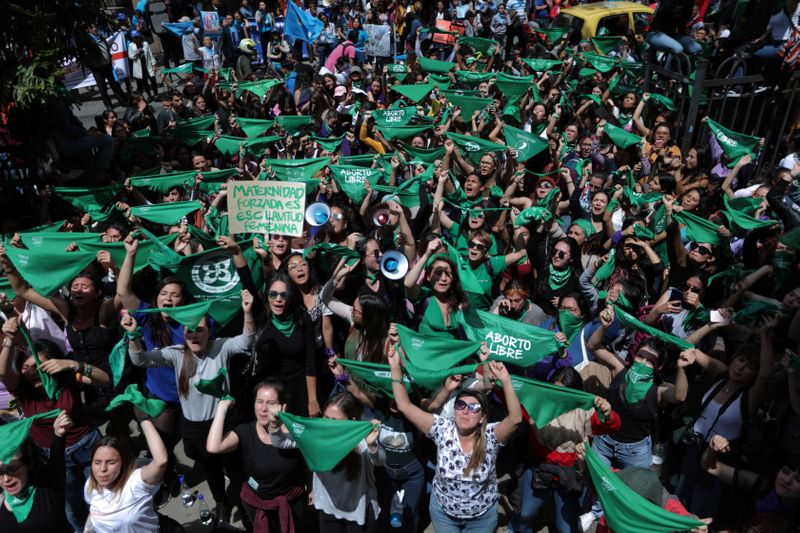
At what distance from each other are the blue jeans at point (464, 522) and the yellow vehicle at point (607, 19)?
15.4 meters

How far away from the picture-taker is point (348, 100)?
11039 millimetres

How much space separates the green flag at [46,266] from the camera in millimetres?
5070

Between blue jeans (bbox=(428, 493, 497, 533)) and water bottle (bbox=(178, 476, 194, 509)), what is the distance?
2.23 metres

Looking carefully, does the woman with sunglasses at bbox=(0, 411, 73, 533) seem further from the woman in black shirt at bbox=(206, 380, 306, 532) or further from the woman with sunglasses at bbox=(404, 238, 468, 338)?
the woman with sunglasses at bbox=(404, 238, 468, 338)

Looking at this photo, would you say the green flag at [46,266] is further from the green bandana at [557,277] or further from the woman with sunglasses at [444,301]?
the green bandana at [557,277]

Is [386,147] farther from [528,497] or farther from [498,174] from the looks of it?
[528,497]

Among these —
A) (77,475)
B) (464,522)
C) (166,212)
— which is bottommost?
(77,475)

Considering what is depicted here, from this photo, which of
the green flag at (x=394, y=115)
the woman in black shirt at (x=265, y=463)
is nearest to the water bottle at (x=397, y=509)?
the woman in black shirt at (x=265, y=463)

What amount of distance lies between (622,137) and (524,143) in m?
1.34

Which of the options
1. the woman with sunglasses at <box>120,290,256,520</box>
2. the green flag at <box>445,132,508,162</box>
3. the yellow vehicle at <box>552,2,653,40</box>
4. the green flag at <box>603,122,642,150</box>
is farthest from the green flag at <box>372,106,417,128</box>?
the yellow vehicle at <box>552,2,653,40</box>

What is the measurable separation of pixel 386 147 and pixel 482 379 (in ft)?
19.1

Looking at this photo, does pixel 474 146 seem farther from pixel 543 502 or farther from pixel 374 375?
pixel 543 502

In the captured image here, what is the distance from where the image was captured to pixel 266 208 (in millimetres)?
5926

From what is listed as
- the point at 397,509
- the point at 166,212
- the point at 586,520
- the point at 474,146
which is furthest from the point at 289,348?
the point at 474,146
